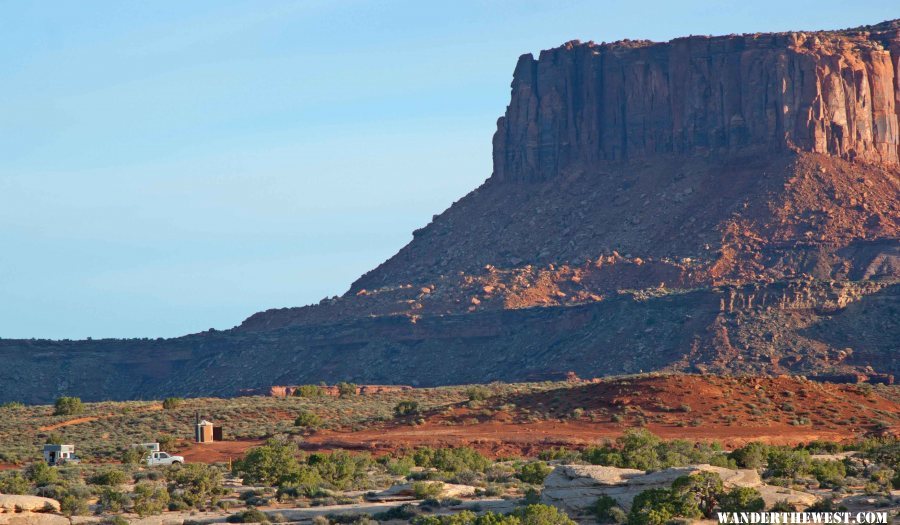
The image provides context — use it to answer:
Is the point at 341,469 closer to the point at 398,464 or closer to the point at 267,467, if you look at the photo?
the point at 267,467

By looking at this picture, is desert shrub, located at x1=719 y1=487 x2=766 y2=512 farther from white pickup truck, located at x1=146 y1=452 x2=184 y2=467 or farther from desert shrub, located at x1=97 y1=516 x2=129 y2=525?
white pickup truck, located at x1=146 y1=452 x2=184 y2=467

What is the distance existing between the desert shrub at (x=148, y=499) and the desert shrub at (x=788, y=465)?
49.6ft

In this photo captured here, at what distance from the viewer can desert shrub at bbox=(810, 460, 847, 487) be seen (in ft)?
145

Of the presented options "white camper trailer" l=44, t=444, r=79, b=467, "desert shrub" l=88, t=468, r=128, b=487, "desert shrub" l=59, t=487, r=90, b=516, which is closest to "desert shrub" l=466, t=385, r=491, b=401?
"white camper trailer" l=44, t=444, r=79, b=467

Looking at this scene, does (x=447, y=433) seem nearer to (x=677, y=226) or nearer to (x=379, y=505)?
(x=379, y=505)

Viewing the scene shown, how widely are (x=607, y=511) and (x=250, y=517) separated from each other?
8530mm

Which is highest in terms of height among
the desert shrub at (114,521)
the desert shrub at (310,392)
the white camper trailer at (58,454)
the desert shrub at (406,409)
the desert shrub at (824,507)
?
the desert shrub at (310,392)

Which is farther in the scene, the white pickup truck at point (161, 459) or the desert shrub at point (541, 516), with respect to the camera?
the white pickup truck at point (161, 459)

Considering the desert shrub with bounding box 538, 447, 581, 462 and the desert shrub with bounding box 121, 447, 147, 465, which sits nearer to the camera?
the desert shrub with bounding box 538, 447, 581, 462

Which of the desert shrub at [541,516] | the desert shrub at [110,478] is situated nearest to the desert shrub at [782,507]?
the desert shrub at [541,516]

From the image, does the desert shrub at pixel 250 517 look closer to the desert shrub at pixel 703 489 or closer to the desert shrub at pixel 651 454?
the desert shrub at pixel 703 489

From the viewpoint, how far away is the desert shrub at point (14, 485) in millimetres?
48438

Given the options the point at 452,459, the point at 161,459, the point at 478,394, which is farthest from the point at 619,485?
the point at 478,394

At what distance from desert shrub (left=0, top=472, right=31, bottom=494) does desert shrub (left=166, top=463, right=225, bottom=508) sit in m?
3.84
